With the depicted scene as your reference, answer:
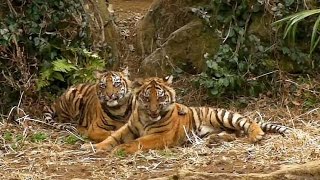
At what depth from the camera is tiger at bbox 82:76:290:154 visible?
7211mm

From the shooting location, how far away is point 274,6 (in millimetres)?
9031

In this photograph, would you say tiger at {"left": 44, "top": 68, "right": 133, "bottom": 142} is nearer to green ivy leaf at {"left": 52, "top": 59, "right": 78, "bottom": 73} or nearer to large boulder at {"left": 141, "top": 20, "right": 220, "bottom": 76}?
green ivy leaf at {"left": 52, "top": 59, "right": 78, "bottom": 73}

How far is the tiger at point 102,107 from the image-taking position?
7699 millimetres

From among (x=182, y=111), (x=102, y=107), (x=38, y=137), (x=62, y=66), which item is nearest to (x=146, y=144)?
(x=182, y=111)

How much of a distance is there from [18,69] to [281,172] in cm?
423

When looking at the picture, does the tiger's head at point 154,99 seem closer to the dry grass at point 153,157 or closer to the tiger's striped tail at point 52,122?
the dry grass at point 153,157

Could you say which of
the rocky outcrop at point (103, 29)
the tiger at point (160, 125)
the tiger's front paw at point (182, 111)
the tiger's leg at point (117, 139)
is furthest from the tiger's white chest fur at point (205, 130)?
the rocky outcrop at point (103, 29)

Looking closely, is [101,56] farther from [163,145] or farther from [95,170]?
[95,170]

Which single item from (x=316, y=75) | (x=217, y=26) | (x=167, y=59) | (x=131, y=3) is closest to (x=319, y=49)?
(x=316, y=75)

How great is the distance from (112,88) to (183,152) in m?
1.17

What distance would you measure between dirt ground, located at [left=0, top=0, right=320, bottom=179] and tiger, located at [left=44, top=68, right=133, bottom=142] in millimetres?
195

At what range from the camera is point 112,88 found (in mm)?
7680

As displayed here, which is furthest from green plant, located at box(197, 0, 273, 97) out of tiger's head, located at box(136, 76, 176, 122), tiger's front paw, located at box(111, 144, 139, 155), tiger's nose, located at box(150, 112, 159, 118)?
tiger's front paw, located at box(111, 144, 139, 155)

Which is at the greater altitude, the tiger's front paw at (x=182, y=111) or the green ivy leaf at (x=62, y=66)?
the green ivy leaf at (x=62, y=66)
